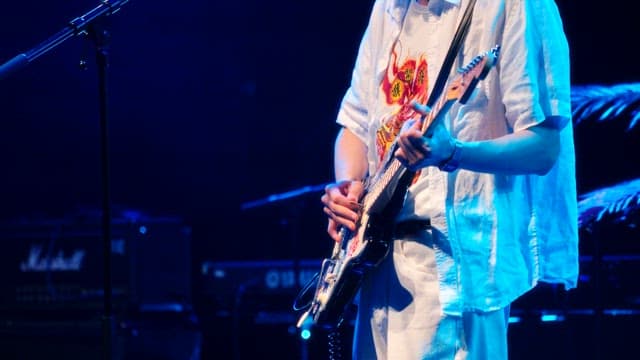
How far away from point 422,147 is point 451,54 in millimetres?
310

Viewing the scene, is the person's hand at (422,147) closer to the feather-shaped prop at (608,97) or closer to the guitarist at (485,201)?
the guitarist at (485,201)

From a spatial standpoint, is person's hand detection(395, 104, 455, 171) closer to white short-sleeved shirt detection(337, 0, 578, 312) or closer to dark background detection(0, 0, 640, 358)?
white short-sleeved shirt detection(337, 0, 578, 312)

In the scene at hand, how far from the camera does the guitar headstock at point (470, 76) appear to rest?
1625 mm

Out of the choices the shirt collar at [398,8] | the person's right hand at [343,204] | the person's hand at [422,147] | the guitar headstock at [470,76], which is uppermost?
the shirt collar at [398,8]

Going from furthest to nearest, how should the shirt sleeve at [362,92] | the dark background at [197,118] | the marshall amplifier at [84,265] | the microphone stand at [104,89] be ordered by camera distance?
the dark background at [197,118] → the marshall amplifier at [84,265] → the microphone stand at [104,89] → the shirt sleeve at [362,92]

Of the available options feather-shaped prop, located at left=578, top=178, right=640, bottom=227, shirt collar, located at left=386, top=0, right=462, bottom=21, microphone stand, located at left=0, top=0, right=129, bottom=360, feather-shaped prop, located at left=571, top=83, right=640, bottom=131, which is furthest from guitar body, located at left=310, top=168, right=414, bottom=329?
feather-shaped prop, located at left=571, top=83, right=640, bottom=131

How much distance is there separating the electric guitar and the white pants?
5 centimetres

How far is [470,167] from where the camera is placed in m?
1.73

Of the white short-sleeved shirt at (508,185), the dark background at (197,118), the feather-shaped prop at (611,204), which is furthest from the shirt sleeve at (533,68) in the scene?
the dark background at (197,118)

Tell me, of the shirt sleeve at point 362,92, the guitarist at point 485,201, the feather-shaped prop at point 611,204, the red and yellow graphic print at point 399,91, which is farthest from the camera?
the feather-shaped prop at point 611,204

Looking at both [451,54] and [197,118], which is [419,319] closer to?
[451,54]

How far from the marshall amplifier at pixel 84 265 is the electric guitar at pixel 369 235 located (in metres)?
3.65

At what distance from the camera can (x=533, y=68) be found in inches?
71.9

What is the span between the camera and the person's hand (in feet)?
5.42
